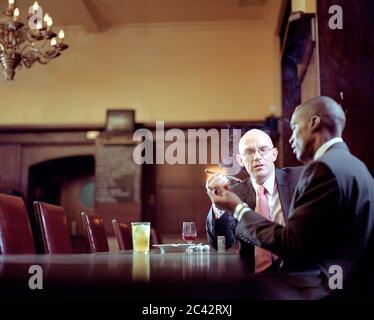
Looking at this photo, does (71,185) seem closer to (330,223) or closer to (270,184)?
(270,184)

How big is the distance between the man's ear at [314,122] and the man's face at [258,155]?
69 centimetres

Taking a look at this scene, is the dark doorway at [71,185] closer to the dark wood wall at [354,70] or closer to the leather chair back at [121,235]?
the leather chair back at [121,235]

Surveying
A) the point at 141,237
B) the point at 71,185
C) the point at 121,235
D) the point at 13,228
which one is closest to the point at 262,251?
the point at 141,237

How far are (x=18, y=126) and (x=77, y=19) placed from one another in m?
1.36

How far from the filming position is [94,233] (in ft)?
9.80

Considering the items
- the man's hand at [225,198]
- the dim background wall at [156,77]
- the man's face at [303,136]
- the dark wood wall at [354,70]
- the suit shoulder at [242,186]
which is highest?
the dim background wall at [156,77]

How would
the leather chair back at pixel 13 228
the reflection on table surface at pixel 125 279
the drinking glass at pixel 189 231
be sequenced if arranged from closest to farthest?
the reflection on table surface at pixel 125 279 < the leather chair back at pixel 13 228 < the drinking glass at pixel 189 231

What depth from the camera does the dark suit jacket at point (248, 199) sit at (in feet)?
6.39

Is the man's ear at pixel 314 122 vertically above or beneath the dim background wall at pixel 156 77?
beneath

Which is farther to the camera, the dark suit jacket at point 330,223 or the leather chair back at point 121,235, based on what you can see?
the leather chair back at point 121,235

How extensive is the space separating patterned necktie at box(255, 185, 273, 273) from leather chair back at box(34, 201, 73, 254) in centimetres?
99

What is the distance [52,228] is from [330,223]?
157 cm

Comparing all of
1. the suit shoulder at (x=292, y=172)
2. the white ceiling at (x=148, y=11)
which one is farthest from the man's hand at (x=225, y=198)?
the white ceiling at (x=148, y=11)

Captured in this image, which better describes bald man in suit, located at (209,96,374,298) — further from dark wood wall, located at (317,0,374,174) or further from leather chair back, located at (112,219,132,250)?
leather chair back, located at (112,219,132,250)
